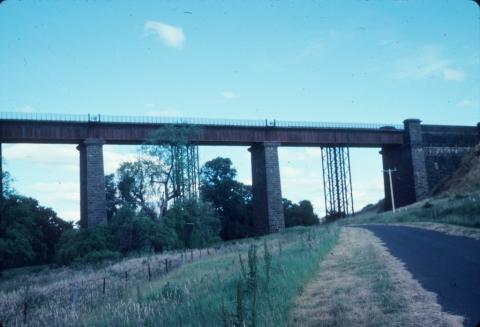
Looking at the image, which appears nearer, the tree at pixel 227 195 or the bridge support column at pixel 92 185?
the bridge support column at pixel 92 185

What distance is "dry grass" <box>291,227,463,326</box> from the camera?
21.7 ft

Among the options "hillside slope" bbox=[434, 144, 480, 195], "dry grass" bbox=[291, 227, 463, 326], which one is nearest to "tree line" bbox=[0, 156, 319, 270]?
"hillside slope" bbox=[434, 144, 480, 195]

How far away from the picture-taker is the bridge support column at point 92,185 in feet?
110

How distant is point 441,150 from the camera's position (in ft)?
155

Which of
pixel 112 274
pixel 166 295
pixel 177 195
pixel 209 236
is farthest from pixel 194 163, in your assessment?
pixel 166 295

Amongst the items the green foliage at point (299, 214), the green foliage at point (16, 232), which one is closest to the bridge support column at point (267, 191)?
the green foliage at point (16, 232)

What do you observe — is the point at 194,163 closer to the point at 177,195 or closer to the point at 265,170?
the point at 177,195

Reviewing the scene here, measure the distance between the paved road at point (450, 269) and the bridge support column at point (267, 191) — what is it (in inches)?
920

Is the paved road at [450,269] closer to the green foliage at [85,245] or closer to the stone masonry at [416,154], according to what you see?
the green foliage at [85,245]

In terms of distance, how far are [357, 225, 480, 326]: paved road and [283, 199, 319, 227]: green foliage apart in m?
61.1

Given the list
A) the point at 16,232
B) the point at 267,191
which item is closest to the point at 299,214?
the point at 267,191

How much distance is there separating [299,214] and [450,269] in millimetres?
70686

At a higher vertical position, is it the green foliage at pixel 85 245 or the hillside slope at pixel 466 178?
the hillside slope at pixel 466 178

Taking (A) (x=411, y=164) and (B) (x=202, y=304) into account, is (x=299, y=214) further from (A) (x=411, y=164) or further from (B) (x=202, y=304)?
(B) (x=202, y=304)
